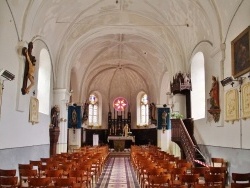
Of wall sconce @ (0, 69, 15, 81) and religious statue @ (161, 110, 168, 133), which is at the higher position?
wall sconce @ (0, 69, 15, 81)

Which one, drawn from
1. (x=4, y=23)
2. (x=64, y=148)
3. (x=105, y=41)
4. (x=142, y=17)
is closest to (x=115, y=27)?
(x=142, y=17)

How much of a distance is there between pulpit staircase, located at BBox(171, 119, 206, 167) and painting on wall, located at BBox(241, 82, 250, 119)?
339cm

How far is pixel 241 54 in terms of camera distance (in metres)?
10.1

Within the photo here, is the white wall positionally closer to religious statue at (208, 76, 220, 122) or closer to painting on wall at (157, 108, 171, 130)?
religious statue at (208, 76, 220, 122)

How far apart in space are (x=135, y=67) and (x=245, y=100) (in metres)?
20.1

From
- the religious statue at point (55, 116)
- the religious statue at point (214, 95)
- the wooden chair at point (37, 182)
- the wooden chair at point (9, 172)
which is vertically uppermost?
the religious statue at point (214, 95)

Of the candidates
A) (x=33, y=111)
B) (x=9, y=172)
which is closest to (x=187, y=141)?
(x=33, y=111)

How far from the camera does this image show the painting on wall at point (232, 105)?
1038 centimetres

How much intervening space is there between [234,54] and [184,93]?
7380 mm

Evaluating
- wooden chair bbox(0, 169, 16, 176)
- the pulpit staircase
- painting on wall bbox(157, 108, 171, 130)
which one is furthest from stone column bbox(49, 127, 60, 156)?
painting on wall bbox(157, 108, 171, 130)

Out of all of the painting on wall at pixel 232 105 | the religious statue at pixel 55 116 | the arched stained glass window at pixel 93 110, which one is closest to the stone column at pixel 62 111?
the religious statue at pixel 55 116

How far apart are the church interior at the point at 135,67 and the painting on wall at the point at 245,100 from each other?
32mm

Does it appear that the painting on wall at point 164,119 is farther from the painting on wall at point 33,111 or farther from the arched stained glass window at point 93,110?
the painting on wall at point 33,111

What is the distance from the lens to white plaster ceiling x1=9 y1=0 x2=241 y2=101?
12992mm
